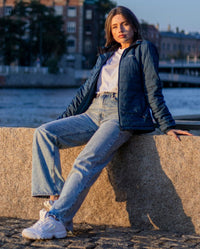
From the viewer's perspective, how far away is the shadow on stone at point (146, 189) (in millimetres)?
3123

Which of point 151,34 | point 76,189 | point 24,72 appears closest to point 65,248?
point 76,189

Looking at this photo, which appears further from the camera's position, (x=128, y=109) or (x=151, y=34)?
(x=151, y=34)

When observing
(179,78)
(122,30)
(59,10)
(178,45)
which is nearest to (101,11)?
(59,10)

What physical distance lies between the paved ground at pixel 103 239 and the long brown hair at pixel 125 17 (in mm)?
1097

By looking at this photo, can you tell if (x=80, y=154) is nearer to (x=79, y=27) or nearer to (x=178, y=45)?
(x=79, y=27)

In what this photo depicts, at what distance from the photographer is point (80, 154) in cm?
297

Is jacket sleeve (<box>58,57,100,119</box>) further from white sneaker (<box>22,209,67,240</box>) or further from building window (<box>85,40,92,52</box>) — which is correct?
building window (<box>85,40,92,52</box>)

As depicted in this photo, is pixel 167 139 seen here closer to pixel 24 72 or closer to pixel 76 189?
pixel 76 189

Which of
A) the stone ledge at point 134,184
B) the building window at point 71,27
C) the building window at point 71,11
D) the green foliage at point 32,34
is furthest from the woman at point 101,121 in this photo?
the building window at point 71,11

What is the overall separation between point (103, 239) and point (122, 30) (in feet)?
4.13

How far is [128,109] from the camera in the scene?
314cm

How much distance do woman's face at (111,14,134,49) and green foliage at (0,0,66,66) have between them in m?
55.6

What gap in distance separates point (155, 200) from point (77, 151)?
52 centimetres

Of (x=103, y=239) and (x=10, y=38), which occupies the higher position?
(x=10, y=38)
